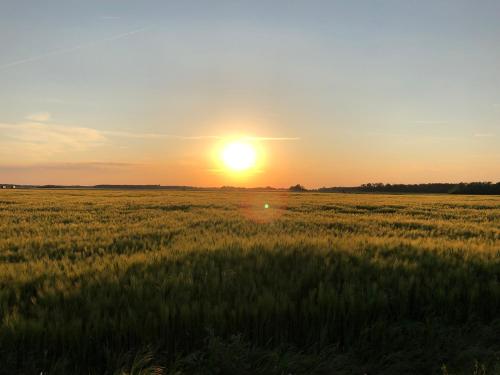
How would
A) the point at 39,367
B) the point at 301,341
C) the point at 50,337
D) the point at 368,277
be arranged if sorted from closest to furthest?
1. the point at 39,367
2. the point at 50,337
3. the point at 301,341
4. the point at 368,277

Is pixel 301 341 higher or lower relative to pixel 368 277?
lower

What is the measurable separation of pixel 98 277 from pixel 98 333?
1387mm

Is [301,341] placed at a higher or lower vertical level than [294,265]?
lower

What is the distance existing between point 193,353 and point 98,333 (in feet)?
3.19

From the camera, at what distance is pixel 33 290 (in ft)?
14.2

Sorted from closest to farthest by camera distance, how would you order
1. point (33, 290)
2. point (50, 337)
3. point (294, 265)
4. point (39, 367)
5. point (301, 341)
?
point (39, 367)
point (50, 337)
point (301, 341)
point (33, 290)
point (294, 265)

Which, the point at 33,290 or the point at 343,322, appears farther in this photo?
the point at 33,290

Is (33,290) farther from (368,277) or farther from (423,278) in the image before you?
(423,278)

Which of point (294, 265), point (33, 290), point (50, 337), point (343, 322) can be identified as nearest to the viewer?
point (50, 337)

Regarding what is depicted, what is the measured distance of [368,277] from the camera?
4738mm

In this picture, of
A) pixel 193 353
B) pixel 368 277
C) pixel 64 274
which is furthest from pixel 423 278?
pixel 64 274

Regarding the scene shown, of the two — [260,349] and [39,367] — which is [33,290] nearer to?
[39,367]

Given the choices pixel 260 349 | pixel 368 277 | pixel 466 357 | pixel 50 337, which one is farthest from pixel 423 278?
pixel 50 337

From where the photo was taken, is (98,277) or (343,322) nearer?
(343,322)
